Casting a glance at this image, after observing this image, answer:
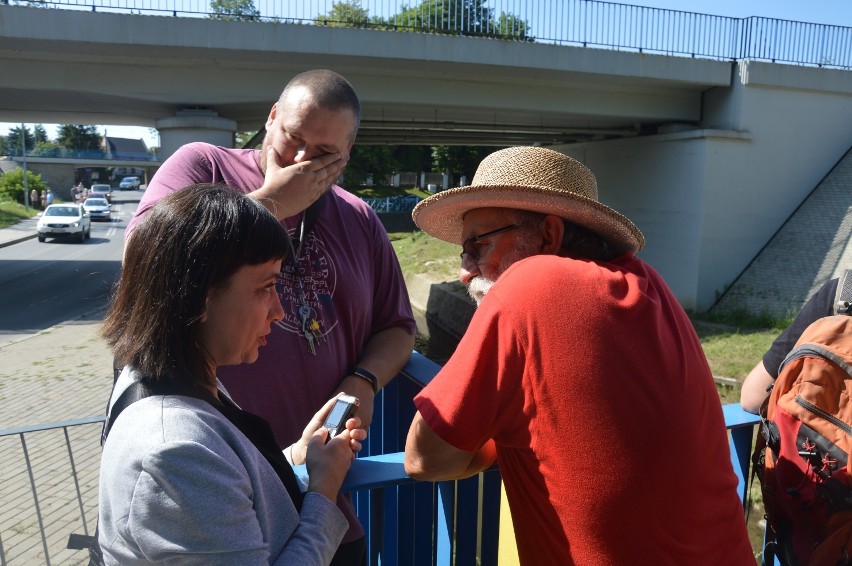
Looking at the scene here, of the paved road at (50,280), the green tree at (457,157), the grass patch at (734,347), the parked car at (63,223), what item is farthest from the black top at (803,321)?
the green tree at (457,157)

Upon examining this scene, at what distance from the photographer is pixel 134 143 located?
101 metres

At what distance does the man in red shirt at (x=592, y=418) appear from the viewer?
1351mm

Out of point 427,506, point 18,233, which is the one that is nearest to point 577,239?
point 427,506

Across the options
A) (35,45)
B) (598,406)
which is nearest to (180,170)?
(598,406)

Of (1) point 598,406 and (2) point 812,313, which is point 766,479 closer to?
(2) point 812,313

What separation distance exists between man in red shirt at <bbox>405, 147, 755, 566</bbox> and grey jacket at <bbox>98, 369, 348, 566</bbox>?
45cm

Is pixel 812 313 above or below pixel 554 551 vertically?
above

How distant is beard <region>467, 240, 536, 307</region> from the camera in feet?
5.69

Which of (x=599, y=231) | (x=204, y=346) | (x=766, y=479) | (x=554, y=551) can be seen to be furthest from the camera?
(x=766, y=479)

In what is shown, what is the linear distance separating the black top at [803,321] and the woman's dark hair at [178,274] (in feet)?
5.76

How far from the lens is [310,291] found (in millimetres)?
2162

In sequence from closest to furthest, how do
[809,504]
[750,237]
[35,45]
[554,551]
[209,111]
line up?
[554,551]
[809,504]
[35,45]
[209,111]
[750,237]

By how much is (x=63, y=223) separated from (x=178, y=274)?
30654 millimetres

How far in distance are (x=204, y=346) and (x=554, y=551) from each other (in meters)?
0.87
